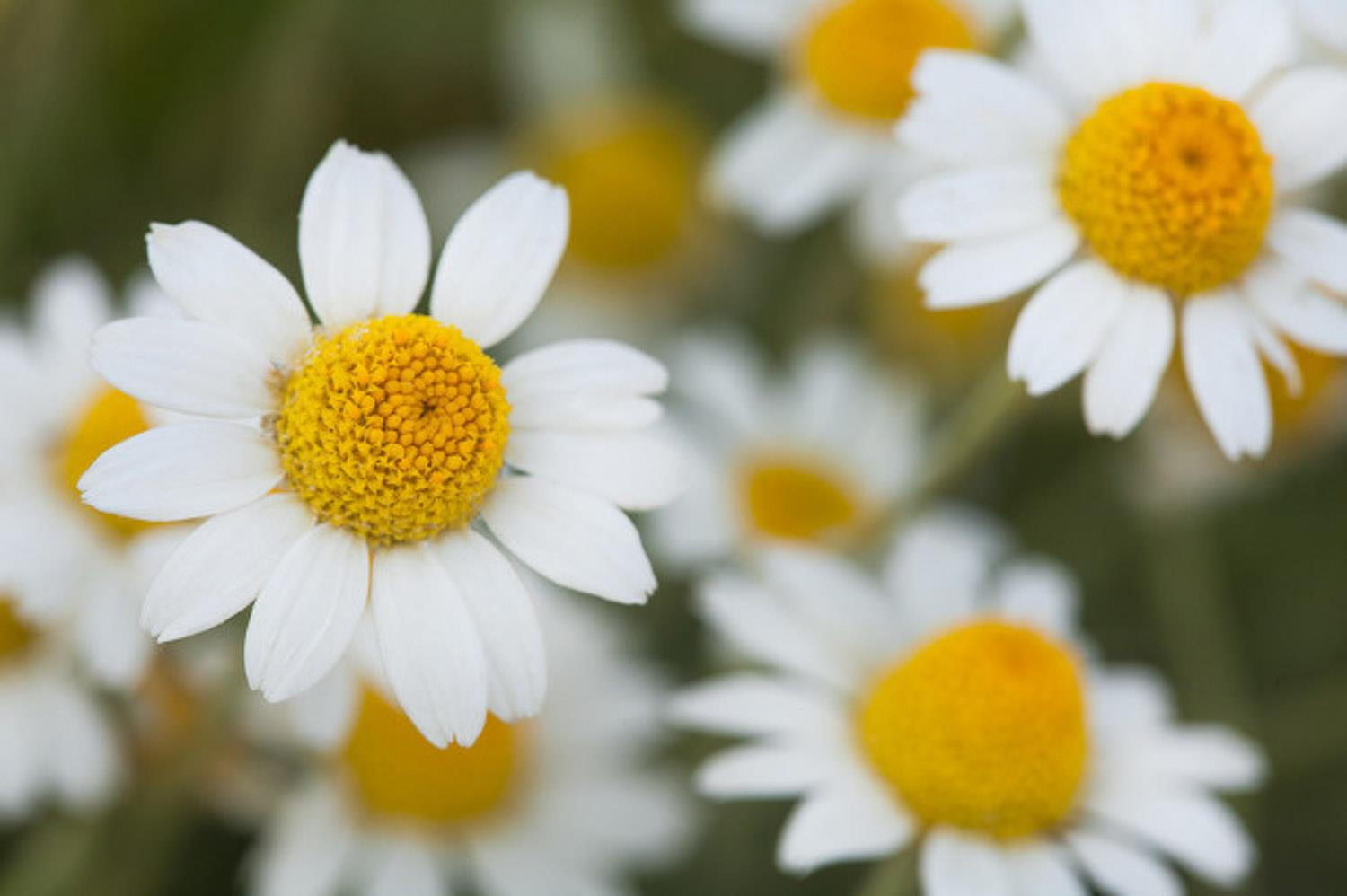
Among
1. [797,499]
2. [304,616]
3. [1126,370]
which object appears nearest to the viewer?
[304,616]

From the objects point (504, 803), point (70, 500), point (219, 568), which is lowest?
point (504, 803)

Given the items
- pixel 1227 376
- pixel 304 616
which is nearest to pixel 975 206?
pixel 1227 376

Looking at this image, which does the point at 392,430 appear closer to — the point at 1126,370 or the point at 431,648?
the point at 431,648

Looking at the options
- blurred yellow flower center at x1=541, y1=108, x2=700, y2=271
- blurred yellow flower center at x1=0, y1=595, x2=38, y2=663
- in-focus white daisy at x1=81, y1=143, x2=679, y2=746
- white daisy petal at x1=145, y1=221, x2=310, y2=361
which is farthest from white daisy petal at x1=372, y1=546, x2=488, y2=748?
blurred yellow flower center at x1=541, y1=108, x2=700, y2=271

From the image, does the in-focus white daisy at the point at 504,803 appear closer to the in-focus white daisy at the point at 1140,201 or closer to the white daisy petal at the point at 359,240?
the white daisy petal at the point at 359,240

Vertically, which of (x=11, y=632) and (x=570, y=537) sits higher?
(x=570, y=537)

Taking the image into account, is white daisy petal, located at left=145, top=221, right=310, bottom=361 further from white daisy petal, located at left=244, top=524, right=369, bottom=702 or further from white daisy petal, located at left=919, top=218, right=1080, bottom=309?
white daisy petal, located at left=919, top=218, right=1080, bottom=309

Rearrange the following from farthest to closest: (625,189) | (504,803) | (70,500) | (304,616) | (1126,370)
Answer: (625,189)
(504,803)
(70,500)
(1126,370)
(304,616)
